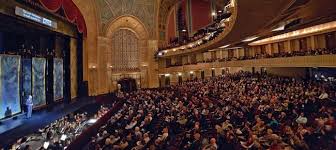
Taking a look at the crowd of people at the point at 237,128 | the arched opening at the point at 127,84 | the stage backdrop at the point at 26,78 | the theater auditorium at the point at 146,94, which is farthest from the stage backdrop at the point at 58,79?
the arched opening at the point at 127,84

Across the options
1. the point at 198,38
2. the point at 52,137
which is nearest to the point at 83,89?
the point at 52,137

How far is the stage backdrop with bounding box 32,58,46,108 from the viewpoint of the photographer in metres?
12.4

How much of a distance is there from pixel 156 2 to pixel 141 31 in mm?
3644

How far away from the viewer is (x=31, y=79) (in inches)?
477

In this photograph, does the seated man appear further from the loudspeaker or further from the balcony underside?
the balcony underside

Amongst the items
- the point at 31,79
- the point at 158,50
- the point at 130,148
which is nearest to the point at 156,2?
the point at 158,50

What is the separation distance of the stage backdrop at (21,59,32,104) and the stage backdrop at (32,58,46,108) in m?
0.36

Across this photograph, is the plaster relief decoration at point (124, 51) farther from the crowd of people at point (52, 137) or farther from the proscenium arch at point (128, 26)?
the crowd of people at point (52, 137)

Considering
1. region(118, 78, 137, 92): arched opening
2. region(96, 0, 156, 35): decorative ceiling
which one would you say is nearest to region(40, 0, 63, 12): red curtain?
region(96, 0, 156, 35): decorative ceiling

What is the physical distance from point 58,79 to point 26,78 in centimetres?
308

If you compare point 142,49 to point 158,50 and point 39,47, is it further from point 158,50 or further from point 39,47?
point 39,47

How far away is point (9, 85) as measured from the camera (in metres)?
10.2

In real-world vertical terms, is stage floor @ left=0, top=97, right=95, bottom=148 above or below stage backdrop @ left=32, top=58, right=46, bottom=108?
below

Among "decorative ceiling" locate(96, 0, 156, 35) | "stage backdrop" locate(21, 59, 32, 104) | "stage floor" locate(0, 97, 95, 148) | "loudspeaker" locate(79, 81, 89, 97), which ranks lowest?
"stage floor" locate(0, 97, 95, 148)
